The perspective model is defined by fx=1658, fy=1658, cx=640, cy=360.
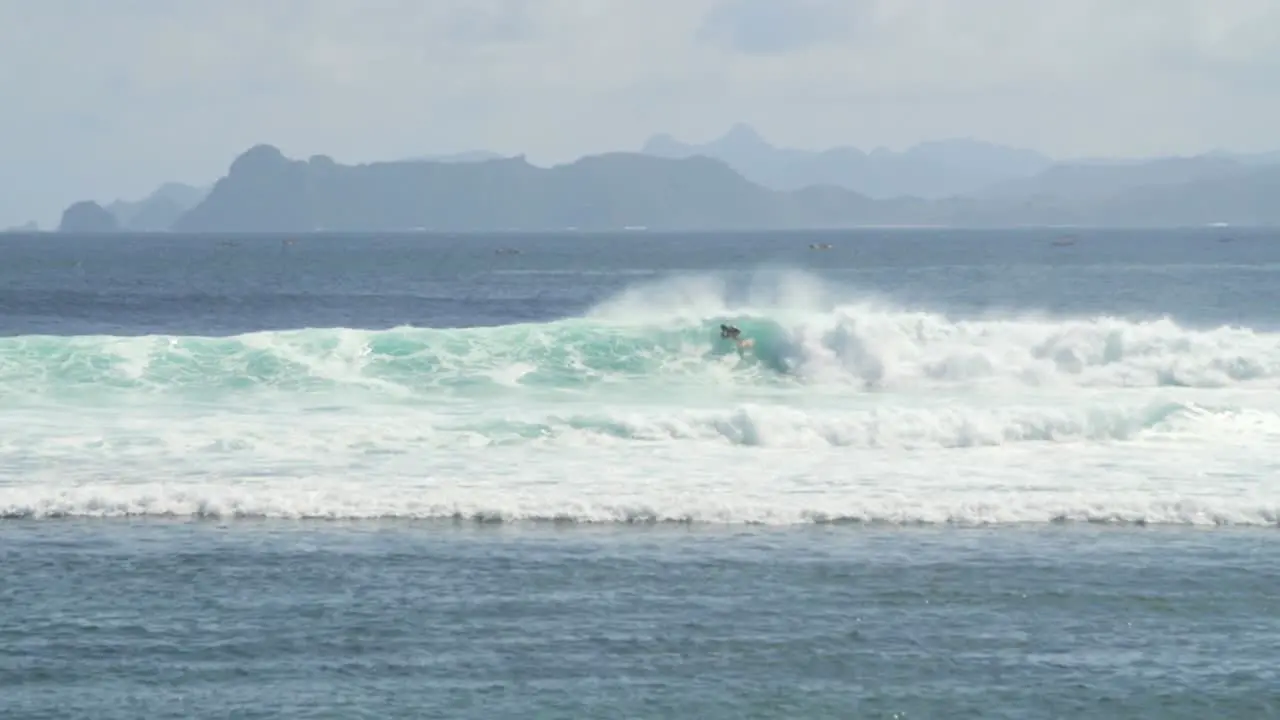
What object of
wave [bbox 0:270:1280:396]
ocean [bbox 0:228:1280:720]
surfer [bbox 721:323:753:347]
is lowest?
ocean [bbox 0:228:1280:720]

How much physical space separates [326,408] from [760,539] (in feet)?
47.1

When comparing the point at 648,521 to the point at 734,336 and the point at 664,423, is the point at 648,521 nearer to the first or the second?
the point at 664,423

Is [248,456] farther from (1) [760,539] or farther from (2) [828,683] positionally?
(2) [828,683]

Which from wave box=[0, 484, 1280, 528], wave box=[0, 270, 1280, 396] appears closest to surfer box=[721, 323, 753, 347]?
wave box=[0, 270, 1280, 396]

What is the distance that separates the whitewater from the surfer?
0.96ft

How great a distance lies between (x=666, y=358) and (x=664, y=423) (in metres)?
10.9

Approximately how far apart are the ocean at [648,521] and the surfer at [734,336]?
0.94ft

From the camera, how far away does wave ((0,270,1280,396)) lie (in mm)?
36531

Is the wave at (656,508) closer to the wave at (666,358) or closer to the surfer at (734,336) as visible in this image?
the wave at (666,358)

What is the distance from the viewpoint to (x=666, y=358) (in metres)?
40.1

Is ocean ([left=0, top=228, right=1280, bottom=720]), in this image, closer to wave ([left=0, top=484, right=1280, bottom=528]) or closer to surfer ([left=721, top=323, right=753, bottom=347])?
wave ([left=0, top=484, right=1280, bottom=528])

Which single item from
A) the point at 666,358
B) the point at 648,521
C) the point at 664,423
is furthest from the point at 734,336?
the point at 648,521

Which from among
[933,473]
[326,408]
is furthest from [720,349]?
[933,473]

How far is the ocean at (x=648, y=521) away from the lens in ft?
50.4
